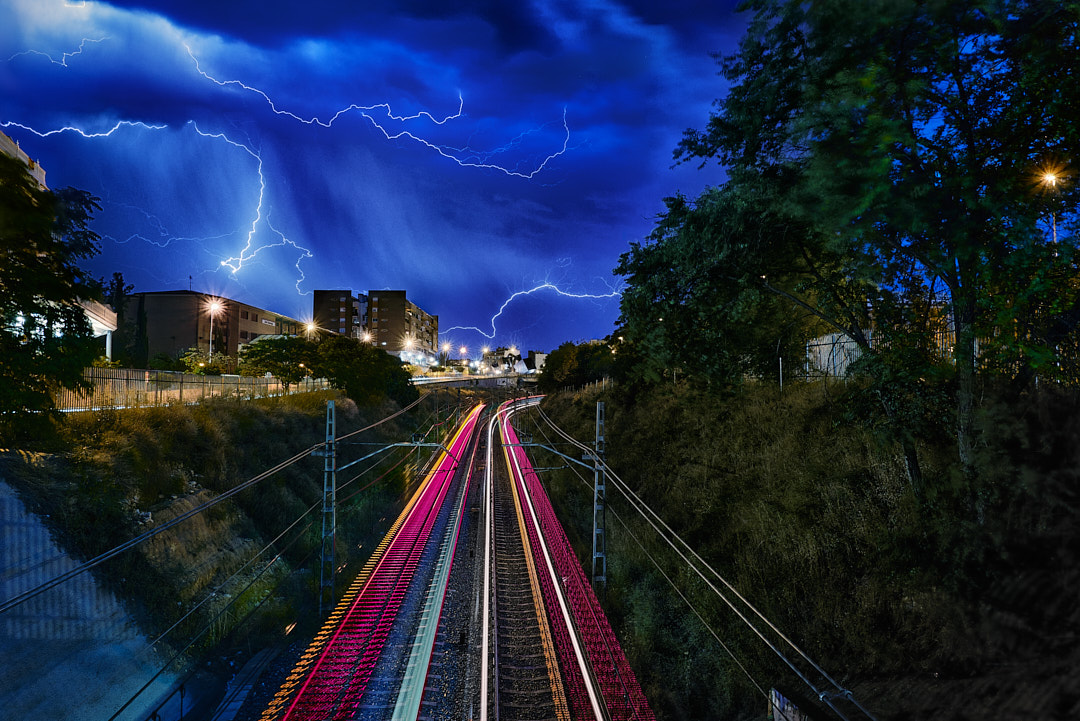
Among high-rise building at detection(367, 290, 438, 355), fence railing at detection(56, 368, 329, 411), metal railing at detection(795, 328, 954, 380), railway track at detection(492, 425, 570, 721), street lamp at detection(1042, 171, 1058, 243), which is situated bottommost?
railway track at detection(492, 425, 570, 721)

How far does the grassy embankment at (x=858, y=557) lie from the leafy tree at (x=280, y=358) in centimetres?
3154

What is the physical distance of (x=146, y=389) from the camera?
18.5 metres

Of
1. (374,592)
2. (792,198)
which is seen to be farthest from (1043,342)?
(374,592)

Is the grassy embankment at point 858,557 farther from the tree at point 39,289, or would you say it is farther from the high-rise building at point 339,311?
the high-rise building at point 339,311

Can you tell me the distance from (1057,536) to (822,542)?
4134mm

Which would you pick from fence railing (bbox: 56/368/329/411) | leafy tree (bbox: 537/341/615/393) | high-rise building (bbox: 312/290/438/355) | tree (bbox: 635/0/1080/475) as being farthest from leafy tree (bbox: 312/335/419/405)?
high-rise building (bbox: 312/290/438/355)

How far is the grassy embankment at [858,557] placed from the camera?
233 inches

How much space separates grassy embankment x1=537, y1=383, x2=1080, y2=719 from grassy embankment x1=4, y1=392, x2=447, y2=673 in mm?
10997

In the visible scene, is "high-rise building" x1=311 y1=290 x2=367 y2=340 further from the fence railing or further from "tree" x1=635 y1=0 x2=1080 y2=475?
"tree" x1=635 y1=0 x2=1080 y2=475

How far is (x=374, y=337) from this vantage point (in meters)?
133

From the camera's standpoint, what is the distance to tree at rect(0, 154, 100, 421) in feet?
28.3

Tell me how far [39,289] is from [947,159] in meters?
16.4

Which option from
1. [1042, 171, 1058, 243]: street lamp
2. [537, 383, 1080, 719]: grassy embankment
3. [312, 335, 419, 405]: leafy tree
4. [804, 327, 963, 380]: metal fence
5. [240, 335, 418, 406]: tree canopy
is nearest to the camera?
[537, 383, 1080, 719]: grassy embankment

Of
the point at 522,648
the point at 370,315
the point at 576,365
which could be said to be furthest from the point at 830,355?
the point at 370,315
